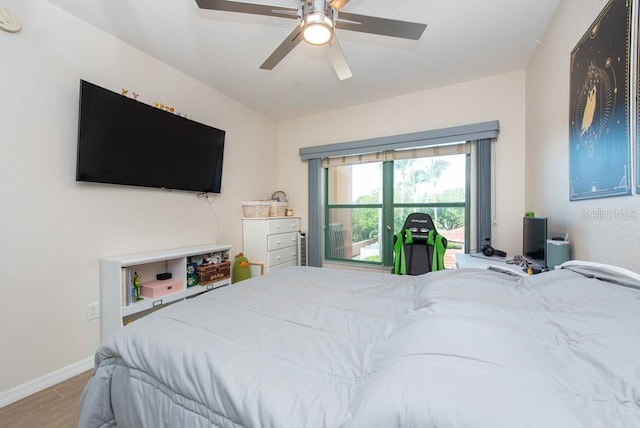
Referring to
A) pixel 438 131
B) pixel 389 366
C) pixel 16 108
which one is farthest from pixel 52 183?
pixel 438 131

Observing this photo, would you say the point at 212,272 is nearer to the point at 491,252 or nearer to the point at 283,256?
the point at 283,256

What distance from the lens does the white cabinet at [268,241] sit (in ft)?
10.6

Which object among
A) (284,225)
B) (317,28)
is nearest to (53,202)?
(317,28)

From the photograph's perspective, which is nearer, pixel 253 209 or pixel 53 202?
pixel 53 202

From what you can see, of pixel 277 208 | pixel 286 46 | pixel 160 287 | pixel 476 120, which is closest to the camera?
pixel 286 46

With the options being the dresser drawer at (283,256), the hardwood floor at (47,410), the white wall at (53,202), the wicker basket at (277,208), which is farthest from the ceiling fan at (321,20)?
the hardwood floor at (47,410)

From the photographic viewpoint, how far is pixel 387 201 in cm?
342

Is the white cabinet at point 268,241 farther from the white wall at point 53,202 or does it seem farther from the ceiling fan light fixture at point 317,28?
the ceiling fan light fixture at point 317,28

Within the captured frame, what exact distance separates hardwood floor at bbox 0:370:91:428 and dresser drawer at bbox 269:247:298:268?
75.7 inches

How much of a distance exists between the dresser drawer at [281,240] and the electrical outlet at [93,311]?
5.45ft

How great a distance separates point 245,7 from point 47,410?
8.64 ft

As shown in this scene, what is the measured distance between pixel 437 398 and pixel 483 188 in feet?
9.22

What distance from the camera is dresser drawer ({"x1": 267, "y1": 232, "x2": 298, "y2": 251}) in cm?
327

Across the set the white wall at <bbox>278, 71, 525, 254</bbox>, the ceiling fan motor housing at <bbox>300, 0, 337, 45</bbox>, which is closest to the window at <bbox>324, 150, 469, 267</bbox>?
the white wall at <bbox>278, 71, 525, 254</bbox>
